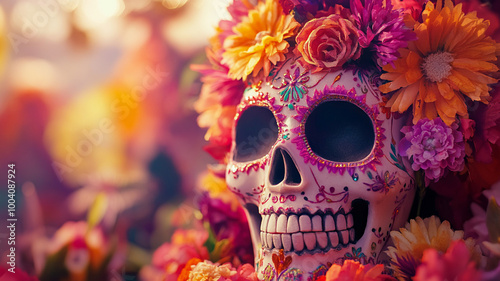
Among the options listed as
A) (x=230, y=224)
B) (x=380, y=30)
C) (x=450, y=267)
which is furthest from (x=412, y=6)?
(x=230, y=224)

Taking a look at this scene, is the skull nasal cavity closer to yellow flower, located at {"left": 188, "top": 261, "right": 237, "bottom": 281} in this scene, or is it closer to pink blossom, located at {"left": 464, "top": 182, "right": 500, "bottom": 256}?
yellow flower, located at {"left": 188, "top": 261, "right": 237, "bottom": 281}

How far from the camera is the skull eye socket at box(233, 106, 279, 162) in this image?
1033 mm

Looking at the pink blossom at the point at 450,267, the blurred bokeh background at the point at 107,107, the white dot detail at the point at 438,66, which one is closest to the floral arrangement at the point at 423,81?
the white dot detail at the point at 438,66

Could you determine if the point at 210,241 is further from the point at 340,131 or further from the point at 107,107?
the point at 107,107

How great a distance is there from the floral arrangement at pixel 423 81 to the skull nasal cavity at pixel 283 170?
0.17 meters

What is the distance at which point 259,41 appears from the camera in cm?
102

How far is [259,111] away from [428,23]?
1.24 feet

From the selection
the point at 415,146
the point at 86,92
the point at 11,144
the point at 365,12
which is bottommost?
the point at 11,144

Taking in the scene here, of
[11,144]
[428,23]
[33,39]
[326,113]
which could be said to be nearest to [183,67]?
[33,39]

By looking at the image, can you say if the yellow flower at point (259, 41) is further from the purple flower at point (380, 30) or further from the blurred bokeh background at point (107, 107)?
the blurred bokeh background at point (107, 107)

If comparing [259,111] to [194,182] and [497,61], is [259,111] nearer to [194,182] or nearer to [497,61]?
[497,61]

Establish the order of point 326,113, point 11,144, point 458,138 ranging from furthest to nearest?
1. point 11,144
2. point 326,113
3. point 458,138

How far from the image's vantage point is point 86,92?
161 cm

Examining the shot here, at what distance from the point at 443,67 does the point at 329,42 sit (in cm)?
21
